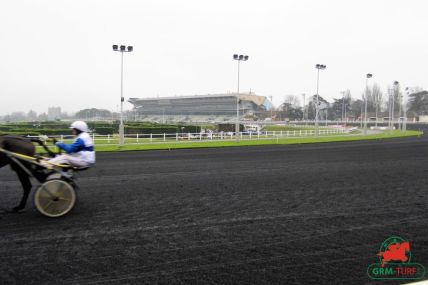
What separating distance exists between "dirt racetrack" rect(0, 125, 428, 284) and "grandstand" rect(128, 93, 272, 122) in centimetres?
9947

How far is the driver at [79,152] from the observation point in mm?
6162

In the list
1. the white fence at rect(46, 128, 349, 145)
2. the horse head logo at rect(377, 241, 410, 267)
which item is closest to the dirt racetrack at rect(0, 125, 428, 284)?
the horse head logo at rect(377, 241, 410, 267)

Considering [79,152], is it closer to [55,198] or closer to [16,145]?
[55,198]

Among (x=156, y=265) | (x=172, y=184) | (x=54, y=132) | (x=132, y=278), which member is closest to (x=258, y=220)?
(x=156, y=265)

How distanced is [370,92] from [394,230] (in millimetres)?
133117

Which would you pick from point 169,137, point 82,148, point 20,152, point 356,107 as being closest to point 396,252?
point 82,148

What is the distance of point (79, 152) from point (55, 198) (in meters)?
0.87

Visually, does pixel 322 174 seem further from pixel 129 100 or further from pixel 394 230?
pixel 129 100

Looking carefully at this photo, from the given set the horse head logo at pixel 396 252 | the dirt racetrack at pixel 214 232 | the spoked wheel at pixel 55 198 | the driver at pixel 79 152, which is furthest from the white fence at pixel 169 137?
the horse head logo at pixel 396 252

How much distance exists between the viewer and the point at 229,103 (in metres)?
122

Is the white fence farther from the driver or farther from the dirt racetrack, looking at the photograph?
the driver

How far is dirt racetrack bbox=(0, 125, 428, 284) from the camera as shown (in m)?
3.96

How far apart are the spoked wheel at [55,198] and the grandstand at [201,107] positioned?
102 meters

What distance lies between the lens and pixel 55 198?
597 centimetres
